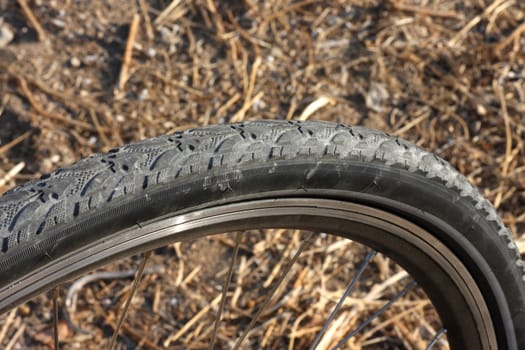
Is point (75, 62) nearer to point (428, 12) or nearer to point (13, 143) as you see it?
point (13, 143)

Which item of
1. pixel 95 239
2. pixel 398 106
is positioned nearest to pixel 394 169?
pixel 95 239

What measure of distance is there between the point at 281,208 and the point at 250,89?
146 centimetres

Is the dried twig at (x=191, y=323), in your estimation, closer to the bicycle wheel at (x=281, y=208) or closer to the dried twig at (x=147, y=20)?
the bicycle wheel at (x=281, y=208)

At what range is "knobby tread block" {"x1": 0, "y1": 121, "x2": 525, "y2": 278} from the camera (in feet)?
3.24

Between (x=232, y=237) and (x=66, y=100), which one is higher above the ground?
(x=66, y=100)

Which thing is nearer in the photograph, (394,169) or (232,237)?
(394,169)

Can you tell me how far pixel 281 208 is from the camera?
1.18 meters

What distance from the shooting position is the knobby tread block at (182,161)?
0.99m

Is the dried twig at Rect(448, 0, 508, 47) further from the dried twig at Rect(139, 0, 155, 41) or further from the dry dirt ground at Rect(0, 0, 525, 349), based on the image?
the dried twig at Rect(139, 0, 155, 41)

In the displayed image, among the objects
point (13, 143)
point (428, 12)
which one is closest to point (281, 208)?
point (13, 143)

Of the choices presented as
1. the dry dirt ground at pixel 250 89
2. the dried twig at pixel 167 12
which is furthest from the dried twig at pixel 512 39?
the dried twig at pixel 167 12

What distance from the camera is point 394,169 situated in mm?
1198

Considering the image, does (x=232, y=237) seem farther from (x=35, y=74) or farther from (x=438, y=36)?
(x=438, y=36)

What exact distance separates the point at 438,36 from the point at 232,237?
3.87 ft
